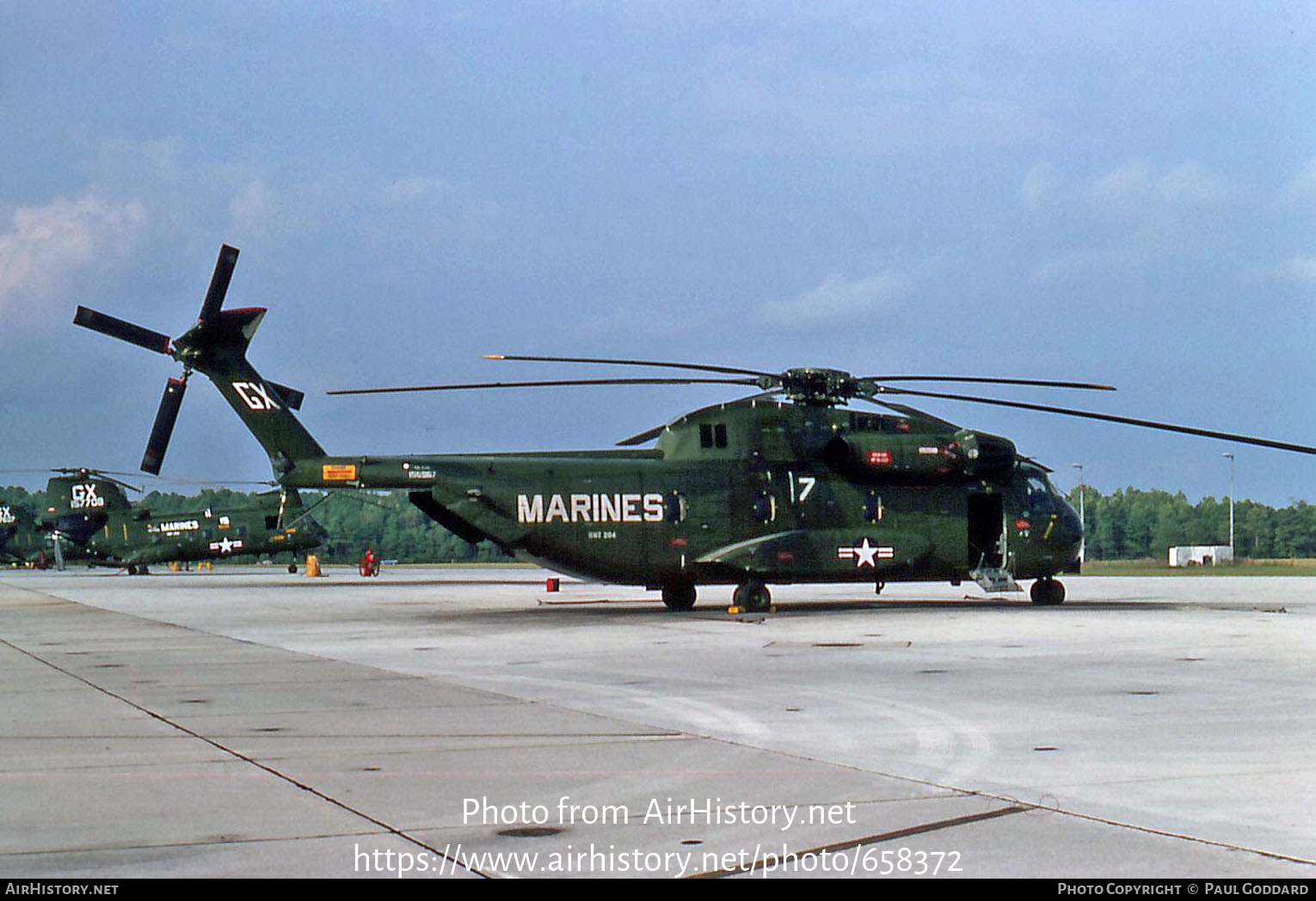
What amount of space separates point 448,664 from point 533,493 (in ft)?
31.7

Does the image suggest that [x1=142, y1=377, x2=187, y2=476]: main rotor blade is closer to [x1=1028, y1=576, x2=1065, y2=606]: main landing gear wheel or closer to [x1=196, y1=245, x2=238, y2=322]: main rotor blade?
[x1=196, y1=245, x2=238, y2=322]: main rotor blade

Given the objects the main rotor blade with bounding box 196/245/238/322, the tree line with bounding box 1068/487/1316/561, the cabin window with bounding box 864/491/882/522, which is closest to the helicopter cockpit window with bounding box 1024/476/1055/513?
the cabin window with bounding box 864/491/882/522

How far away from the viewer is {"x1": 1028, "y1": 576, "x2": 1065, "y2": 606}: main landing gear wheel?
29000mm

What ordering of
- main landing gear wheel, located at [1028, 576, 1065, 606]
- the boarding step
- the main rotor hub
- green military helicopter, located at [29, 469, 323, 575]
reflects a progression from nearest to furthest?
the main rotor hub → the boarding step → main landing gear wheel, located at [1028, 576, 1065, 606] → green military helicopter, located at [29, 469, 323, 575]

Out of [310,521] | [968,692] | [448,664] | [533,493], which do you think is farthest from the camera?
[310,521]

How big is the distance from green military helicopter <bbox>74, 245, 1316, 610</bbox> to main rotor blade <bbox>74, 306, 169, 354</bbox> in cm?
3

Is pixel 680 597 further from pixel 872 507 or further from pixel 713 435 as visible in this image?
pixel 872 507

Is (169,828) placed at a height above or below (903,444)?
below

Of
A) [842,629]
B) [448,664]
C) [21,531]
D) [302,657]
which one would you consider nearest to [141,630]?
[302,657]

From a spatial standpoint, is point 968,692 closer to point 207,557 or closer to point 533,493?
point 533,493

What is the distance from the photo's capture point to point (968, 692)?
1271 centimetres

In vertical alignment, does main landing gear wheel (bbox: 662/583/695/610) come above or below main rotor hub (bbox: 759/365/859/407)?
below

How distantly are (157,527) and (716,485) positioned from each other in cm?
4321

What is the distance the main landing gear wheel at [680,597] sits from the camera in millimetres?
27688
